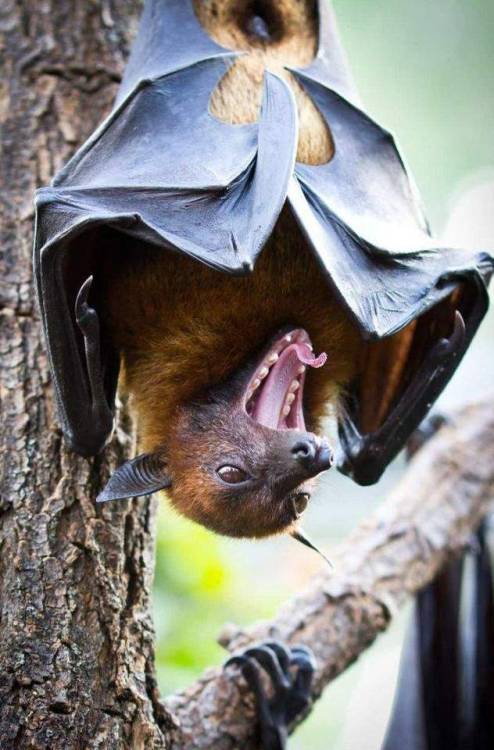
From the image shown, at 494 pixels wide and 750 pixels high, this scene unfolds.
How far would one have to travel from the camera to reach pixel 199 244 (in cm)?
306

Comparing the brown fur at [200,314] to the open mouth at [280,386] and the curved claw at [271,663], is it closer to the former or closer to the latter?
the open mouth at [280,386]

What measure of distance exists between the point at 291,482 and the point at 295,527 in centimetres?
39

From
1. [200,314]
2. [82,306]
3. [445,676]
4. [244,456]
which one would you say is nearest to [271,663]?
[244,456]

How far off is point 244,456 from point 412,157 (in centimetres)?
768

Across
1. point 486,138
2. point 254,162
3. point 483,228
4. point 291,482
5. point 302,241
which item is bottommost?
point 483,228

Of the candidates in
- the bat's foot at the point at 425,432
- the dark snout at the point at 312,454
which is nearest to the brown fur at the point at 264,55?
the dark snout at the point at 312,454

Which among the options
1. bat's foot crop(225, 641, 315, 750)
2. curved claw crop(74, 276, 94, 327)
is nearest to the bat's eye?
curved claw crop(74, 276, 94, 327)

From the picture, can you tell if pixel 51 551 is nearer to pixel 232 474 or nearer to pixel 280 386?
pixel 232 474

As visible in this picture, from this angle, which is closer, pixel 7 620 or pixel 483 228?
pixel 7 620

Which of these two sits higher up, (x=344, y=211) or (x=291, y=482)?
(x=344, y=211)

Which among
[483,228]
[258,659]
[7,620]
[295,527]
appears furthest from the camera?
[483,228]

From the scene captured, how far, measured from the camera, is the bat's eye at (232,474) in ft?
10.7

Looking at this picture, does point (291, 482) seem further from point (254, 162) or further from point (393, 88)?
point (393, 88)

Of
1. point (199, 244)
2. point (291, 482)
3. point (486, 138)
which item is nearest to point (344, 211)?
point (199, 244)
